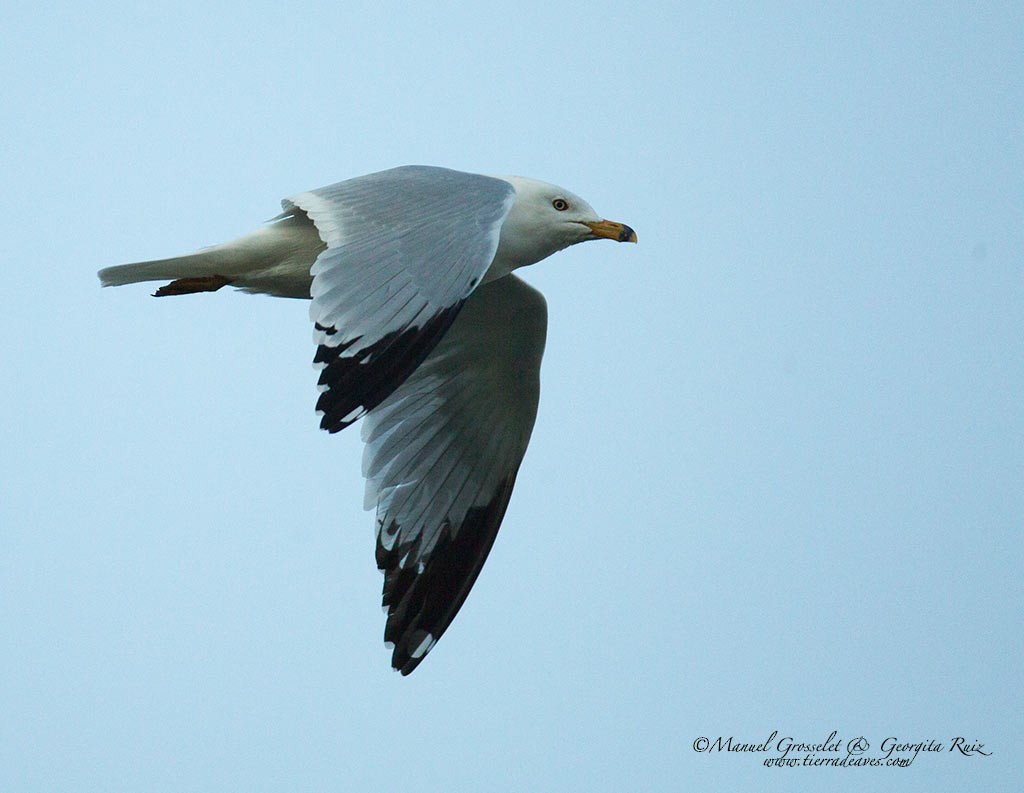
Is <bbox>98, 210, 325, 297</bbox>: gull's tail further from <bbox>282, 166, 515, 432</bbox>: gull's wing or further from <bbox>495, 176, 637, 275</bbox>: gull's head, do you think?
<bbox>495, 176, 637, 275</bbox>: gull's head

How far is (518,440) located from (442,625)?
0.95m

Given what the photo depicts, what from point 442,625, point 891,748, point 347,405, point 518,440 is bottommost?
point 891,748

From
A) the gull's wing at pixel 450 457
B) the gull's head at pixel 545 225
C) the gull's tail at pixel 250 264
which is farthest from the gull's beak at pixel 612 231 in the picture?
the gull's tail at pixel 250 264

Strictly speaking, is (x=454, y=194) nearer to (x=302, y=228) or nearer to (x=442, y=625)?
(x=302, y=228)

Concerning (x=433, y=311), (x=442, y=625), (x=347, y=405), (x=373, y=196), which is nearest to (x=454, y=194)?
(x=373, y=196)

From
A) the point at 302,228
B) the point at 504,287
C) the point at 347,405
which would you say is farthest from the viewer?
the point at 504,287

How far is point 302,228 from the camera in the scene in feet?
19.1

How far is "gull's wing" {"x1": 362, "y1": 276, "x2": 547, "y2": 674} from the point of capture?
6695mm

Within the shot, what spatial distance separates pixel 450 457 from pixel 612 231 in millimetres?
1455

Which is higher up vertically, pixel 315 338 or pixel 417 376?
pixel 315 338

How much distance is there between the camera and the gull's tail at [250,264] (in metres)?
5.75

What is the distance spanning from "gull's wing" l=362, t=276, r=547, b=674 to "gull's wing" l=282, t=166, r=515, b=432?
1398mm

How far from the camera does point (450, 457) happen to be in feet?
22.7

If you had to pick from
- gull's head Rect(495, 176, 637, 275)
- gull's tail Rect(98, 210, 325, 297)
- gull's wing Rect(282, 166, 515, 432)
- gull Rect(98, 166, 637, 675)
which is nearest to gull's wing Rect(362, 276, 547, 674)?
gull Rect(98, 166, 637, 675)
